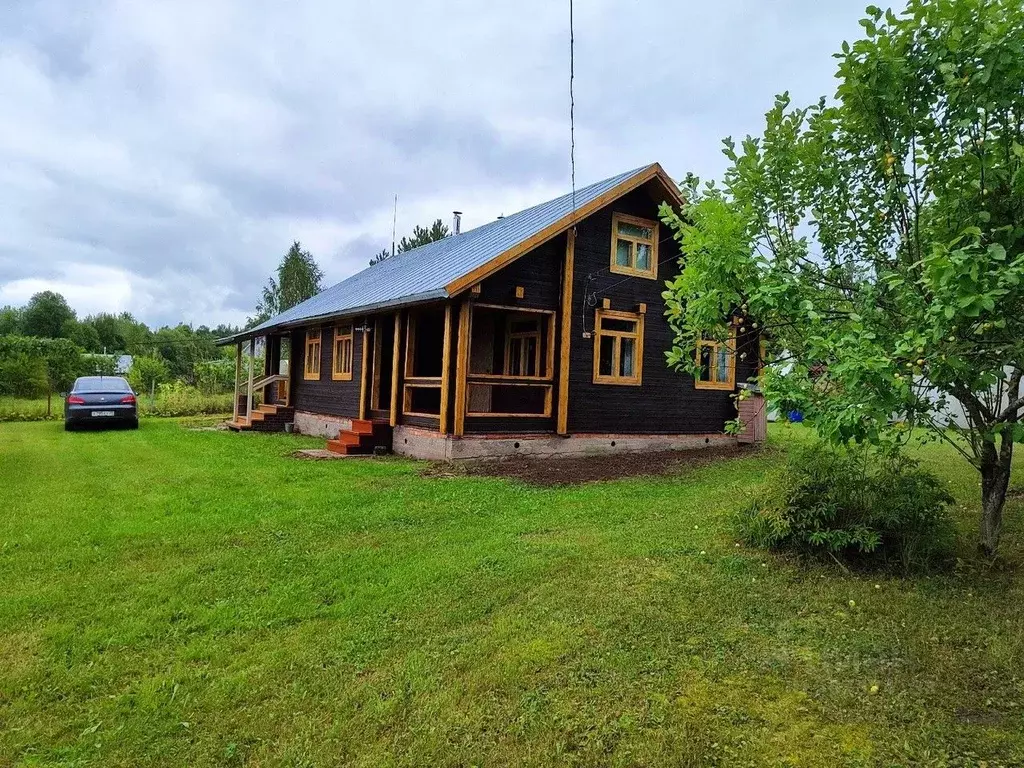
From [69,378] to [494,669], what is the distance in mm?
24615

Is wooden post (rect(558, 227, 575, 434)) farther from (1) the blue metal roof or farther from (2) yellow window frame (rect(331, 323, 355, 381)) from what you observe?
(2) yellow window frame (rect(331, 323, 355, 381))

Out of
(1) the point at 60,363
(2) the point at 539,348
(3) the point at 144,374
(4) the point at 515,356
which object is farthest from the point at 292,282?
(2) the point at 539,348

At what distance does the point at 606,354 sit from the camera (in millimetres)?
12641

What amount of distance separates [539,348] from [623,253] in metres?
2.60

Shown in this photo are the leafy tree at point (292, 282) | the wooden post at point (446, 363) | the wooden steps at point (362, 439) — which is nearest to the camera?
the wooden post at point (446, 363)

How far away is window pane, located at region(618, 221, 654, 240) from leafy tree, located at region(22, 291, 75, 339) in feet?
211

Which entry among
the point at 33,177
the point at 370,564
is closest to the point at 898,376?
the point at 370,564

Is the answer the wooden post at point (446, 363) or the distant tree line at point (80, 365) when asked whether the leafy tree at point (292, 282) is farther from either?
the wooden post at point (446, 363)

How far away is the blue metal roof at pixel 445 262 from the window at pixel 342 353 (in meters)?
0.66

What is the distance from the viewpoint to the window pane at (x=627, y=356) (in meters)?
12.8

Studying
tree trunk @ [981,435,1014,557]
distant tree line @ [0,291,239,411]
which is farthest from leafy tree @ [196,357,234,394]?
tree trunk @ [981,435,1014,557]

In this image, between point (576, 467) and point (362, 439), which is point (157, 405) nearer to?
point (362, 439)

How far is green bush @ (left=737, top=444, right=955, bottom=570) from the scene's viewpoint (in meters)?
4.56

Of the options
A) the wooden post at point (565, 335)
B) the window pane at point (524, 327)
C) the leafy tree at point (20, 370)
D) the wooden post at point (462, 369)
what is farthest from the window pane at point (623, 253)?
the leafy tree at point (20, 370)
